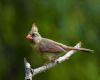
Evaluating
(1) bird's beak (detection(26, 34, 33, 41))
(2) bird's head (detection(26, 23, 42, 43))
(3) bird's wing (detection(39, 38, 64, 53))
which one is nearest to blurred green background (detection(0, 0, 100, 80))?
(3) bird's wing (detection(39, 38, 64, 53))

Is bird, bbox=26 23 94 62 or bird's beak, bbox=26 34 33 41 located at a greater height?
bird, bbox=26 23 94 62

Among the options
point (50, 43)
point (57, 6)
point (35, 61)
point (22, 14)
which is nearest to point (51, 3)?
point (57, 6)

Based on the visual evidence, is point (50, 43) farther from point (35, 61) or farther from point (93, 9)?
point (35, 61)

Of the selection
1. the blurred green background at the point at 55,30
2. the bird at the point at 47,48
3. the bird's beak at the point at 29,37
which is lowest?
the bird's beak at the point at 29,37

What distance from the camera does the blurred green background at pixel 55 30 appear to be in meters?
8.28

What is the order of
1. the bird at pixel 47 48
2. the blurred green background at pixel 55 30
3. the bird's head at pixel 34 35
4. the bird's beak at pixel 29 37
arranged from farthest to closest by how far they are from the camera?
1. the blurred green background at pixel 55 30
2. the bird at pixel 47 48
3. the bird's head at pixel 34 35
4. the bird's beak at pixel 29 37

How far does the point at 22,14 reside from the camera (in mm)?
8570

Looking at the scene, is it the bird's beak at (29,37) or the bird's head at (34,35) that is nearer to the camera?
the bird's beak at (29,37)

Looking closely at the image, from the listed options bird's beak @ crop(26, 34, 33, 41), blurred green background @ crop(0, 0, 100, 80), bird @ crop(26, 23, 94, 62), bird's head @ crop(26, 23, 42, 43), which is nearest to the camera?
bird's beak @ crop(26, 34, 33, 41)

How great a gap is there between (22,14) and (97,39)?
1133mm

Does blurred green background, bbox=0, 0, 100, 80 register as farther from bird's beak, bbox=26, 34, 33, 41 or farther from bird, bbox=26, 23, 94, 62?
bird's beak, bbox=26, 34, 33, 41

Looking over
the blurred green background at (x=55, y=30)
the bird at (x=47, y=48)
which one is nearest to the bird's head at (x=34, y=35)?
the bird at (x=47, y=48)

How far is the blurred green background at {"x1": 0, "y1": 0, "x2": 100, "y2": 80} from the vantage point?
27.2ft

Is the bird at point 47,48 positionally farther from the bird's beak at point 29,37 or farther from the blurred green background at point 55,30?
the blurred green background at point 55,30
